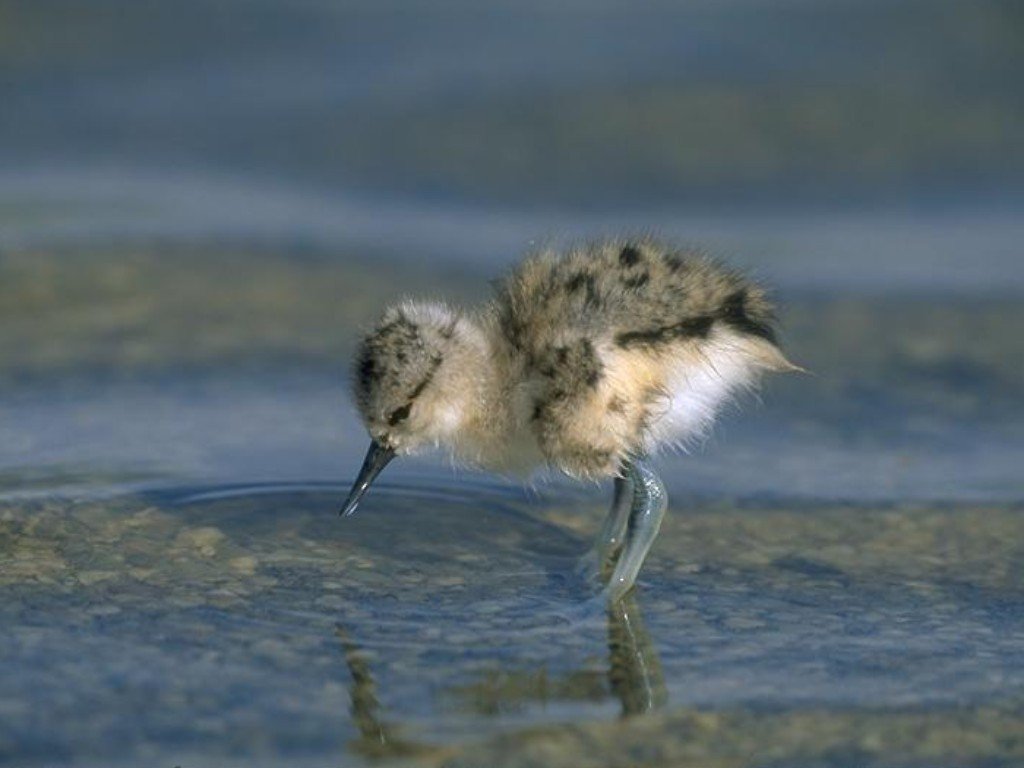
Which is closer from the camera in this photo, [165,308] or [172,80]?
[165,308]

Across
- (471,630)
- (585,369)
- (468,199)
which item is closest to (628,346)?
(585,369)

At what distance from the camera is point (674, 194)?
24.3 ft

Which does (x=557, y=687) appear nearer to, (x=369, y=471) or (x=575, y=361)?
(x=575, y=361)

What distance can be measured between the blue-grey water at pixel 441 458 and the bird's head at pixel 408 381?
21 cm

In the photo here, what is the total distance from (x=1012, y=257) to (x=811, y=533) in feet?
8.08

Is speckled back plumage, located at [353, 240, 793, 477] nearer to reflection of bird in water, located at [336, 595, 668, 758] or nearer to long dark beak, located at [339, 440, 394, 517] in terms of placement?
long dark beak, located at [339, 440, 394, 517]

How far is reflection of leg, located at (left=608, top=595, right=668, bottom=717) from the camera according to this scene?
11.8 feet

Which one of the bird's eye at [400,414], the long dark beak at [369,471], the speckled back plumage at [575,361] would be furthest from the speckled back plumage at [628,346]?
the long dark beak at [369,471]

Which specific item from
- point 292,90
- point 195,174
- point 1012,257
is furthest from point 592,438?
point 292,90

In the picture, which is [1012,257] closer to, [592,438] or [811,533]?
[811,533]

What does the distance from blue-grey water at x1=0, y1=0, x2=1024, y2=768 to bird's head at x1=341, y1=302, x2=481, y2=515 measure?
21cm

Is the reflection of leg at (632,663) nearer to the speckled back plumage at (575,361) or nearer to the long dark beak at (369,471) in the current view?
the speckled back plumage at (575,361)

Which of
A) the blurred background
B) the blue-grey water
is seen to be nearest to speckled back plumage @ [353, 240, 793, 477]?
the blue-grey water

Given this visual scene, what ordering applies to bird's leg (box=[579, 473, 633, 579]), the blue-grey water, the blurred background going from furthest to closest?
the blurred background < bird's leg (box=[579, 473, 633, 579]) < the blue-grey water
